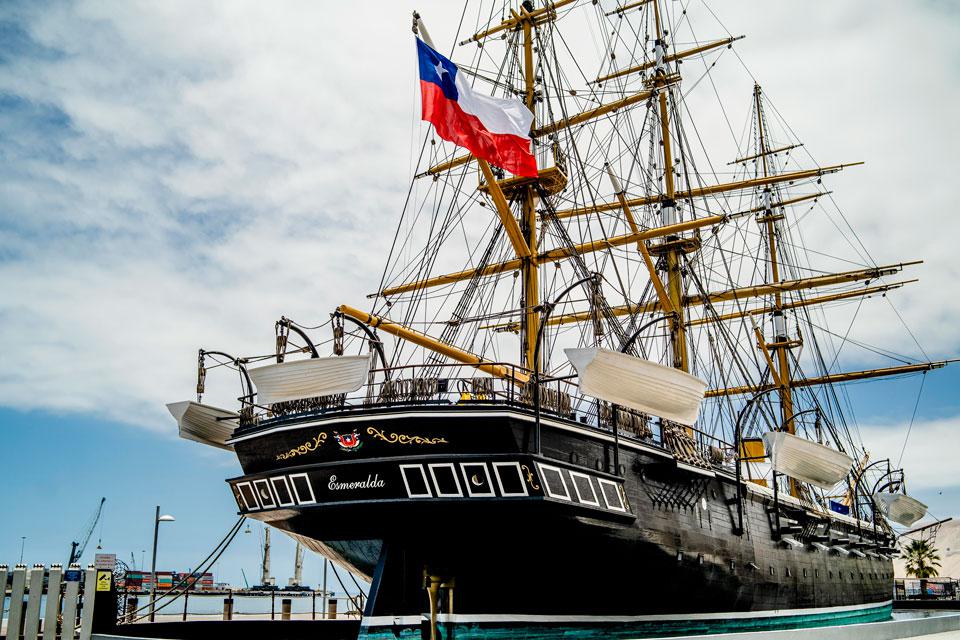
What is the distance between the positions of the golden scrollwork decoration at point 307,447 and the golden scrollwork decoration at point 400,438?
103 cm

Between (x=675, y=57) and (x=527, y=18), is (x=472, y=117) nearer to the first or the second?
(x=527, y=18)

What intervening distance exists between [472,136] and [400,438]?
25.1 feet

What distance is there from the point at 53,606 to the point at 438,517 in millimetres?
7117

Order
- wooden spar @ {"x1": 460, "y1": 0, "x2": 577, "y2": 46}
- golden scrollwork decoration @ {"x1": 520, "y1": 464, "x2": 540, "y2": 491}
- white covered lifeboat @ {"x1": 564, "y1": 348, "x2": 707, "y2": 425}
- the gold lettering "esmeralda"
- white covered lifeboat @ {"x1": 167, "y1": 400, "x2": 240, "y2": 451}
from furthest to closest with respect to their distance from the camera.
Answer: wooden spar @ {"x1": 460, "y1": 0, "x2": 577, "y2": 46} → white covered lifeboat @ {"x1": 167, "y1": 400, "x2": 240, "y2": 451} → white covered lifeboat @ {"x1": 564, "y1": 348, "x2": 707, "y2": 425} → the gold lettering "esmeralda" → golden scrollwork decoration @ {"x1": 520, "y1": 464, "x2": 540, "y2": 491}

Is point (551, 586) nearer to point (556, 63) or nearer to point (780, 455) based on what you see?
point (780, 455)

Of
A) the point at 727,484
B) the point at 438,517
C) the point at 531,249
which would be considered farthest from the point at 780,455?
the point at 438,517

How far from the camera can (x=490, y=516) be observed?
1528 cm

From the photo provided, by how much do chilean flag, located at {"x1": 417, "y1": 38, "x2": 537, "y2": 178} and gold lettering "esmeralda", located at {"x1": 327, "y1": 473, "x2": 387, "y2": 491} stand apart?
25.7 ft

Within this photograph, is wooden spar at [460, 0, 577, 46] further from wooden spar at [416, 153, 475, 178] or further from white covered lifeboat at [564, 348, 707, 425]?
white covered lifeboat at [564, 348, 707, 425]

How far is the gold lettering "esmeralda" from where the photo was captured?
1537 centimetres

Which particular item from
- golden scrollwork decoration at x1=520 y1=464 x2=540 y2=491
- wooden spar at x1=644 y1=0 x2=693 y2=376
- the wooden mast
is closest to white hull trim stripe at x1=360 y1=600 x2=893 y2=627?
golden scrollwork decoration at x1=520 y1=464 x2=540 y2=491

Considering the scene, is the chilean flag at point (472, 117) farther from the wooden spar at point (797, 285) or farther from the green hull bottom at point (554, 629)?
the wooden spar at point (797, 285)

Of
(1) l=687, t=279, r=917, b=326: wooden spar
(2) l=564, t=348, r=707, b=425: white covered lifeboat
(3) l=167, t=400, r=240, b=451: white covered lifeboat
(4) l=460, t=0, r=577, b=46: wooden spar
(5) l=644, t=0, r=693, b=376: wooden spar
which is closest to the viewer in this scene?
(2) l=564, t=348, r=707, b=425: white covered lifeboat

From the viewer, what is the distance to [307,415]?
639 inches
